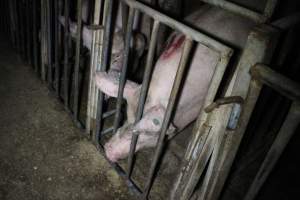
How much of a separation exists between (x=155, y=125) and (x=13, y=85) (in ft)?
5.80

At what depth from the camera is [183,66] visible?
1.50 m

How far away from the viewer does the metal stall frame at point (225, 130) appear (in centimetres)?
120

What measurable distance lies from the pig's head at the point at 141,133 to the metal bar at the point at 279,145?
0.60 metres

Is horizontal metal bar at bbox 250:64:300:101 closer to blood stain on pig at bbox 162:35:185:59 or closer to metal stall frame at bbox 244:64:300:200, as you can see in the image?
metal stall frame at bbox 244:64:300:200

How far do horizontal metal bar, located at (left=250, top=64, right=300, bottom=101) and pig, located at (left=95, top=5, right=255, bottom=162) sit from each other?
0.74 meters

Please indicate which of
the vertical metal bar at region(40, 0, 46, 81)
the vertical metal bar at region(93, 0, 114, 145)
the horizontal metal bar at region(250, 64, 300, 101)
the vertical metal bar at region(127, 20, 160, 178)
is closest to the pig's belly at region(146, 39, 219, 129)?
the vertical metal bar at region(127, 20, 160, 178)

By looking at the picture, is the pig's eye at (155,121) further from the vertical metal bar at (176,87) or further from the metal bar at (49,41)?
the metal bar at (49,41)

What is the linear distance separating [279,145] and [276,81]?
241 millimetres

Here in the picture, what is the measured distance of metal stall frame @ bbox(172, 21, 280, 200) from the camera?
1.20 m

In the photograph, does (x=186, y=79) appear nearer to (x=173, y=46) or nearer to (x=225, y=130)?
(x=173, y=46)

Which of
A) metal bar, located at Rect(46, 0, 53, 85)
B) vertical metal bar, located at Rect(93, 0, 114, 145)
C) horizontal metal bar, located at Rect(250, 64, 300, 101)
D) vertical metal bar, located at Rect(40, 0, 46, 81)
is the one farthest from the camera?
vertical metal bar, located at Rect(40, 0, 46, 81)

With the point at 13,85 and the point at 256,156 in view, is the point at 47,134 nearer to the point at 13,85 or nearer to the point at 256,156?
the point at 13,85

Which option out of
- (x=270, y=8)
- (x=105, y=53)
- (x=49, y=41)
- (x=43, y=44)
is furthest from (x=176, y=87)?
(x=43, y=44)

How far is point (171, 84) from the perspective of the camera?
194cm
